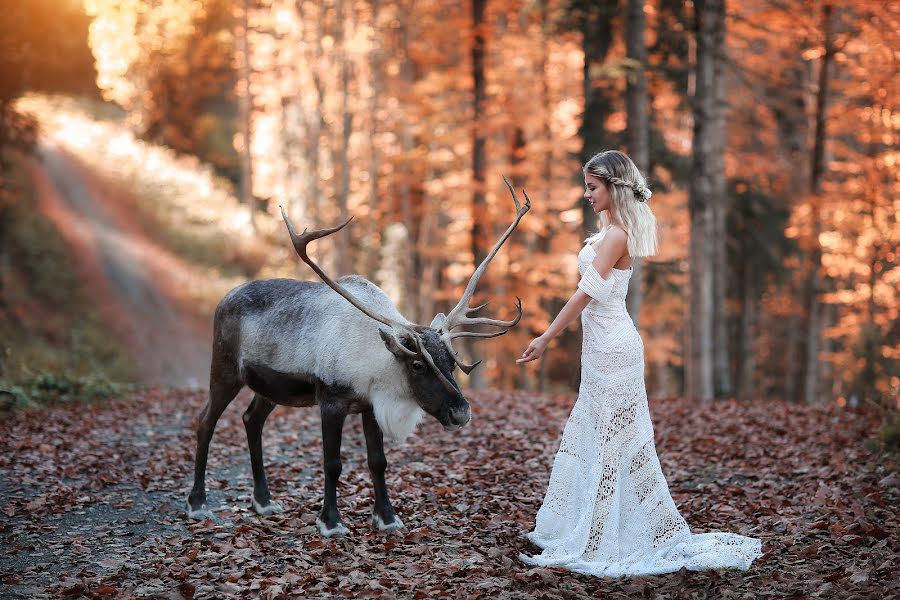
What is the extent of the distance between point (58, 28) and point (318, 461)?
11.5m

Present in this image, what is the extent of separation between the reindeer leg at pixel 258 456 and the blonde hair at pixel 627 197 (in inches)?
135

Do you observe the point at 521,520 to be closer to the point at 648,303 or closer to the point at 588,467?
the point at 588,467

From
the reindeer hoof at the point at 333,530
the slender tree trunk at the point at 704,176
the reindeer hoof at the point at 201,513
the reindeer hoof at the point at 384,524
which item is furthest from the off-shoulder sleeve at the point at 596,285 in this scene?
the slender tree trunk at the point at 704,176

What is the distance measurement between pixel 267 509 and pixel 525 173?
13.8 m

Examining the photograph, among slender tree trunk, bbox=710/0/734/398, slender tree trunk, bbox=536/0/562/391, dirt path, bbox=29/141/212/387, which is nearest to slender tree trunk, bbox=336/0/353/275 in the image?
slender tree trunk, bbox=536/0/562/391

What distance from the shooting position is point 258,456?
7.16 meters

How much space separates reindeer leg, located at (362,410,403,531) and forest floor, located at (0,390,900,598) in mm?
120

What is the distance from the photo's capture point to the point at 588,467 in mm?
5719

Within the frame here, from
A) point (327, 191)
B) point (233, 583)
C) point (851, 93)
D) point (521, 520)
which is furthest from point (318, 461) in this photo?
point (327, 191)

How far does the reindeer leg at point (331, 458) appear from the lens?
632 cm

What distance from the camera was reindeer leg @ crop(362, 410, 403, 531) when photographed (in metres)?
6.42

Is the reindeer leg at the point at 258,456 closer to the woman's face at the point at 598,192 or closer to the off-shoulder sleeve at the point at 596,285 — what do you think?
the off-shoulder sleeve at the point at 596,285

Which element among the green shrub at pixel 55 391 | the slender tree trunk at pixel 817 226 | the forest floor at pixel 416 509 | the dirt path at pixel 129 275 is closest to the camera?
the forest floor at pixel 416 509

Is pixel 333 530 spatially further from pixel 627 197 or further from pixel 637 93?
pixel 637 93
